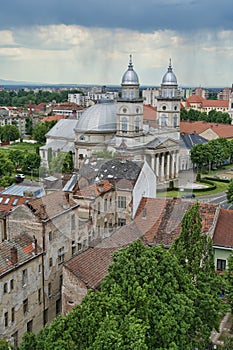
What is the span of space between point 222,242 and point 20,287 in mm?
13347

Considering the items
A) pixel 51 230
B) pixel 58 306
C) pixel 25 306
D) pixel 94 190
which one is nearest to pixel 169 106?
pixel 94 190

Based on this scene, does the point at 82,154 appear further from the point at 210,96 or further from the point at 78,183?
the point at 210,96

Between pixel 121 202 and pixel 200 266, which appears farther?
pixel 121 202

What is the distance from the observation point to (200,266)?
22.7m

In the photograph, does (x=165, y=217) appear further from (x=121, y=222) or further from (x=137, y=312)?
(x=137, y=312)

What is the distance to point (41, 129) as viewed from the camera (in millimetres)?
108625

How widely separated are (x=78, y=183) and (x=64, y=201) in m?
1.38

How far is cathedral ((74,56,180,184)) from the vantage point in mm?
33350

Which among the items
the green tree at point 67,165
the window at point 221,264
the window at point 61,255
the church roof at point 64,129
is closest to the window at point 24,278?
the window at point 61,255

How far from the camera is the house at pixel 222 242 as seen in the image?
29.5 metres

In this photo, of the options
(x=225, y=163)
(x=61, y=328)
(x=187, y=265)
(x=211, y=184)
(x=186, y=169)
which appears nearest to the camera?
(x=61, y=328)

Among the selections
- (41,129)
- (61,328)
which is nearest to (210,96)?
(41,129)

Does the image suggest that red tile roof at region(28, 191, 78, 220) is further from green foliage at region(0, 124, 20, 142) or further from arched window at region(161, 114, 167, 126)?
green foliage at region(0, 124, 20, 142)

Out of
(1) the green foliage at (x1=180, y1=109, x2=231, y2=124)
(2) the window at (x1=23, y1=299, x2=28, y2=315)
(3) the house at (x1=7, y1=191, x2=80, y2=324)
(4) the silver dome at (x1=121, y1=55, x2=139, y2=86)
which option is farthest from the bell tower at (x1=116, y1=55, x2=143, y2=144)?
(1) the green foliage at (x1=180, y1=109, x2=231, y2=124)
